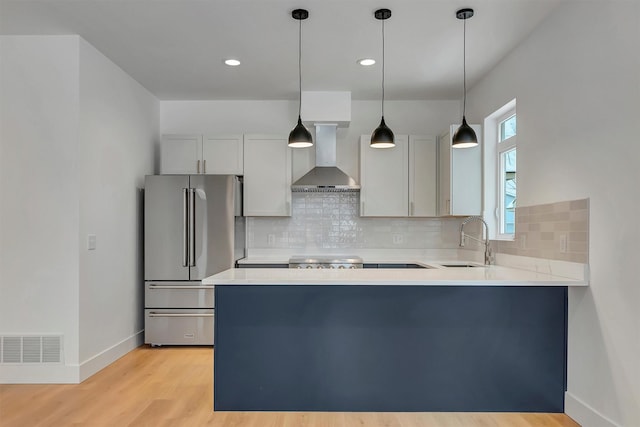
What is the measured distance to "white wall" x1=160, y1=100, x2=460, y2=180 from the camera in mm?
5133

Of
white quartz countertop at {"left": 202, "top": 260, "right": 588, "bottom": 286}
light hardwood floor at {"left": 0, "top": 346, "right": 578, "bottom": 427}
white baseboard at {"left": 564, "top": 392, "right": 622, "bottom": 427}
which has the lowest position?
light hardwood floor at {"left": 0, "top": 346, "right": 578, "bottom": 427}

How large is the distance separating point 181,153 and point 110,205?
46.1 inches

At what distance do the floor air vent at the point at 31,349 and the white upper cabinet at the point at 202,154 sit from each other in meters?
2.10

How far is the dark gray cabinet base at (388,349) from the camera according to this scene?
275 cm

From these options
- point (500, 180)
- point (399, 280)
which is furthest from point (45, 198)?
point (500, 180)

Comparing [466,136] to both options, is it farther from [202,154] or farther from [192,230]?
[202,154]

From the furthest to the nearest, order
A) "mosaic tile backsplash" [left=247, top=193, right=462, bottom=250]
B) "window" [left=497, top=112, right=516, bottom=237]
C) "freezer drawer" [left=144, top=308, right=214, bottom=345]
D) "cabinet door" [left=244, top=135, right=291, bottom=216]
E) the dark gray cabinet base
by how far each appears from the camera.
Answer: "mosaic tile backsplash" [left=247, top=193, right=462, bottom=250]
"cabinet door" [left=244, top=135, right=291, bottom=216]
"freezer drawer" [left=144, top=308, right=214, bottom=345]
"window" [left=497, top=112, right=516, bottom=237]
the dark gray cabinet base

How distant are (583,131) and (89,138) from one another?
355 cm

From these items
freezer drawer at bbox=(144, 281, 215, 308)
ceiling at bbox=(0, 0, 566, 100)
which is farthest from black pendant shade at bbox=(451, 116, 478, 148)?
freezer drawer at bbox=(144, 281, 215, 308)

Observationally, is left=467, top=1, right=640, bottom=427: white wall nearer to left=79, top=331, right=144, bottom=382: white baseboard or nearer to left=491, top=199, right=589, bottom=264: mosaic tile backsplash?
left=491, top=199, right=589, bottom=264: mosaic tile backsplash

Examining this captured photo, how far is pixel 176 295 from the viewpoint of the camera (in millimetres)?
4426

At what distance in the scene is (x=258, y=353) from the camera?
2.76 m

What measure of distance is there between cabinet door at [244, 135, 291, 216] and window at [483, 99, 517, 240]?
2.05m

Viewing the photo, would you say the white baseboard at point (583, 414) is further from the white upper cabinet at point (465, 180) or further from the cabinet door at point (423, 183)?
the cabinet door at point (423, 183)
